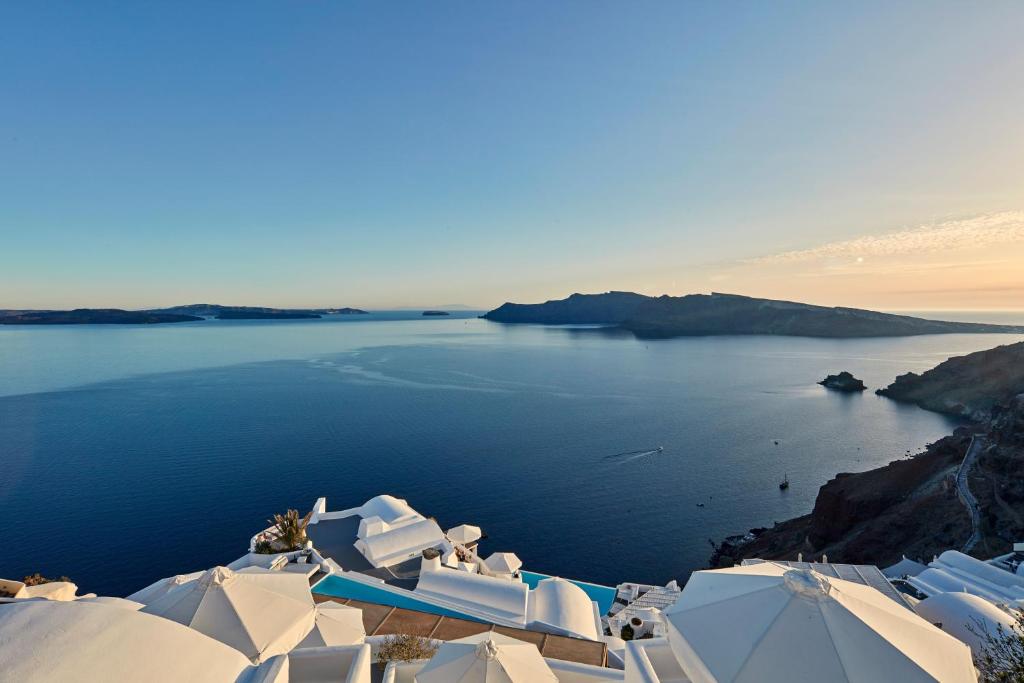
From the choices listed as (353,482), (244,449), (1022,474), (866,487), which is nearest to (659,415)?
(866,487)

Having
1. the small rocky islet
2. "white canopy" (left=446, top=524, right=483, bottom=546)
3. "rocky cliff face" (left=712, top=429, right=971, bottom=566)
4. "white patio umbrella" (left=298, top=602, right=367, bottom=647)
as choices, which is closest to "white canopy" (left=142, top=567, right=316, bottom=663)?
"white patio umbrella" (left=298, top=602, right=367, bottom=647)

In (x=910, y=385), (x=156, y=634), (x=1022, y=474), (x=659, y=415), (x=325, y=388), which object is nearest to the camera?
(x=156, y=634)

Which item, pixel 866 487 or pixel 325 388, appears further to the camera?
pixel 325 388

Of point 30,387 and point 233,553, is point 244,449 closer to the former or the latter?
point 233,553

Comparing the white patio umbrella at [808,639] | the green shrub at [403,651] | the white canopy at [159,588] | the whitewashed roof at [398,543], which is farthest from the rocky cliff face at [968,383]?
the white canopy at [159,588]

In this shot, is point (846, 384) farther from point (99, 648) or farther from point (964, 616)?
point (99, 648)

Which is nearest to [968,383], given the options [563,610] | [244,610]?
[563,610]

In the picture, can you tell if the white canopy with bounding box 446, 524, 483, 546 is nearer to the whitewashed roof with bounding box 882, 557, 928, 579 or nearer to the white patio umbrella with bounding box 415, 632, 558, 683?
the white patio umbrella with bounding box 415, 632, 558, 683
